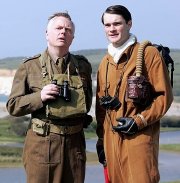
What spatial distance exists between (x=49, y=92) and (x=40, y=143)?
0.55 metres

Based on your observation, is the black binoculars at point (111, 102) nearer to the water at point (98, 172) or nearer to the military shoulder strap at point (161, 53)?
the military shoulder strap at point (161, 53)

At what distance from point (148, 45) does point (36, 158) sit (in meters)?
1.57

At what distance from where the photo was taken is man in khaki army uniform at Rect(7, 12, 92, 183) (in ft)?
19.6

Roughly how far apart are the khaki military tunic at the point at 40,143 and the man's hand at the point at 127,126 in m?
0.43

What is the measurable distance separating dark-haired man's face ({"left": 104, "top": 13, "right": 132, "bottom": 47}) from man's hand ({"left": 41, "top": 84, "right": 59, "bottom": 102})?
2.46 ft

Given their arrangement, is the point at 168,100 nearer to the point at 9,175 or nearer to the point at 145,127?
the point at 145,127

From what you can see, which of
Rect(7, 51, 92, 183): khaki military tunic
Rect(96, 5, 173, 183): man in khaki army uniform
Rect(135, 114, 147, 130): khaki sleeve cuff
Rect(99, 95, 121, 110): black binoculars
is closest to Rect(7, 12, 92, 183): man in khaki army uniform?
Rect(7, 51, 92, 183): khaki military tunic

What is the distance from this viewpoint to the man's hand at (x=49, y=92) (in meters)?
5.89

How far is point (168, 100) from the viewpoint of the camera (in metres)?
5.96

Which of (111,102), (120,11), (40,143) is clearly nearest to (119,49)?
(120,11)

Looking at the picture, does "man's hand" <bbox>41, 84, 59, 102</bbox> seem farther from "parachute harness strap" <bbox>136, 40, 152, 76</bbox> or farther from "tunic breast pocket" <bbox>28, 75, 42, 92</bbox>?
"parachute harness strap" <bbox>136, 40, 152, 76</bbox>

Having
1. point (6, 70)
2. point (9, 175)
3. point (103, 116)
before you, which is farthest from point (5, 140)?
point (6, 70)

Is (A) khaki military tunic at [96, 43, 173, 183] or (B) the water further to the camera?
(B) the water

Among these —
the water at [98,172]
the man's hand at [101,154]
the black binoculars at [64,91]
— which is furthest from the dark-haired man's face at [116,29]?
the water at [98,172]
